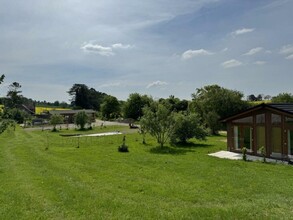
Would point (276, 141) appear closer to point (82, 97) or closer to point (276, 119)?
point (276, 119)

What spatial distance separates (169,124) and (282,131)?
11.0 metres

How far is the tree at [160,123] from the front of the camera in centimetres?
2812

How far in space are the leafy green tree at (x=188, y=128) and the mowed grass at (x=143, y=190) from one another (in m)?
11.8

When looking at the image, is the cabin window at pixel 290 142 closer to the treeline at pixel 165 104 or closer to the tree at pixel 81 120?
the treeline at pixel 165 104

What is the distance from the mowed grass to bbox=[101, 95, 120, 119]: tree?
74.5m

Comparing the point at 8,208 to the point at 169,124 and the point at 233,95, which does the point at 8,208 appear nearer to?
the point at 169,124

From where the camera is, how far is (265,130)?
21375mm

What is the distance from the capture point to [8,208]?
8.77m

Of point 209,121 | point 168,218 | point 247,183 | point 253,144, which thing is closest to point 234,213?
point 168,218

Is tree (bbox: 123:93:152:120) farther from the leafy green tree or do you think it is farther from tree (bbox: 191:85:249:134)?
the leafy green tree

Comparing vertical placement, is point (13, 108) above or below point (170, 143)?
above

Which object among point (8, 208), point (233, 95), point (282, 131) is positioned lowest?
point (8, 208)

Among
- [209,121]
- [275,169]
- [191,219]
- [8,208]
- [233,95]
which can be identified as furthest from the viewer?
[233,95]

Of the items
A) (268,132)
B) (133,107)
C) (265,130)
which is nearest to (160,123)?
(265,130)
